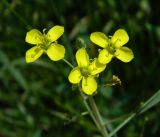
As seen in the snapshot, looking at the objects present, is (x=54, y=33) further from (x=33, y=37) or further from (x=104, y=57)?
(x=104, y=57)

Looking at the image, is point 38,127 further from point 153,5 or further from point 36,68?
point 153,5

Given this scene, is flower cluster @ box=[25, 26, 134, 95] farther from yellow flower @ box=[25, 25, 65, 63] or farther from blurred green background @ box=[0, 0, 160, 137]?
blurred green background @ box=[0, 0, 160, 137]

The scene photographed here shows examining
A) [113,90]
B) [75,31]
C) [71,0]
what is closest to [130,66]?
[113,90]

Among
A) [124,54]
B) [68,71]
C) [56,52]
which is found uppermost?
[56,52]

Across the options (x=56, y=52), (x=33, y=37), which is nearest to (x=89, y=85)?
(x=56, y=52)

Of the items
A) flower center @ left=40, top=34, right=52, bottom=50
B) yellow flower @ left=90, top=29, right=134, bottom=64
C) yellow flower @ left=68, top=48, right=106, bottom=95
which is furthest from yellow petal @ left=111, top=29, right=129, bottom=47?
flower center @ left=40, top=34, right=52, bottom=50

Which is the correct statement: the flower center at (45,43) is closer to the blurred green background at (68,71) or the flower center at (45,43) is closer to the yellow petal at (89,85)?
the yellow petal at (89,85)

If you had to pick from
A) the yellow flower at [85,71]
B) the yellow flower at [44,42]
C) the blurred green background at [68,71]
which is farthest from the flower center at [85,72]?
the blurred green background at [68,71]
